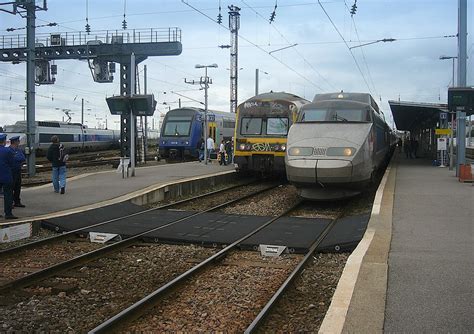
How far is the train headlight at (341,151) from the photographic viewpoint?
11844mm

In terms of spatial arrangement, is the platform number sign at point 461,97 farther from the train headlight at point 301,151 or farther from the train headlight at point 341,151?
the train headlight at point 301,151

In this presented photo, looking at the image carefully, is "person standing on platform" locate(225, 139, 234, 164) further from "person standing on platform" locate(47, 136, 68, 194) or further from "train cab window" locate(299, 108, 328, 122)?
"person standing on platform" locate(47, 136, 68, 194)

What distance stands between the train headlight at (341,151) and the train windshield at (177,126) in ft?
65.0

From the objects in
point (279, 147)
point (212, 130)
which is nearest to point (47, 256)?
point (279, 147)

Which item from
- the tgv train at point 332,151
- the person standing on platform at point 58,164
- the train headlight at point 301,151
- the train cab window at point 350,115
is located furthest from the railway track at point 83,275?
the train cab window at point 350,115

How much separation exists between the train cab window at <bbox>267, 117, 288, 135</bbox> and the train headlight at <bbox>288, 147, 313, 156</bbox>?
5.51 metres

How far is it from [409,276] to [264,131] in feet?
42.0

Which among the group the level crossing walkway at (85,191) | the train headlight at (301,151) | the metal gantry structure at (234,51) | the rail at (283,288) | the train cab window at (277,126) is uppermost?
the metal gantry structure at (234,51)

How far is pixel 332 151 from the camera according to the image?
1196 centimetres

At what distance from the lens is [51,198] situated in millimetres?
12258

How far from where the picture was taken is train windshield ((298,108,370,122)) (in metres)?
13.3

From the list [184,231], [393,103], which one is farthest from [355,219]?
[393,103]

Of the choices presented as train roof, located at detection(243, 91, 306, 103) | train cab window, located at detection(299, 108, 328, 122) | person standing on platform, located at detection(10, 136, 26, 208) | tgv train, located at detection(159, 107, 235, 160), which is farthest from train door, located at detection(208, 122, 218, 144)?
person standing on platform, located at detection(10, 136, 26, 208)

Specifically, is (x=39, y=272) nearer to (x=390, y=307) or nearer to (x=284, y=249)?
(x=284, y=249)
